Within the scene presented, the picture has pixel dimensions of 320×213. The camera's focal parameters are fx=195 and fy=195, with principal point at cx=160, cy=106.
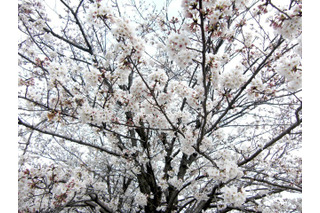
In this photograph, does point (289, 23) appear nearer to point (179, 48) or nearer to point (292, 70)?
point (292, 70)

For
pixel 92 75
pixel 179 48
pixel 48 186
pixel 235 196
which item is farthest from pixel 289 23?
pixel 48 186

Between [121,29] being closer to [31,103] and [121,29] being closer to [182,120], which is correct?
[182,120]

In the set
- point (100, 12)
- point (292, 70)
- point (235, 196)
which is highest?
point (100, 12)

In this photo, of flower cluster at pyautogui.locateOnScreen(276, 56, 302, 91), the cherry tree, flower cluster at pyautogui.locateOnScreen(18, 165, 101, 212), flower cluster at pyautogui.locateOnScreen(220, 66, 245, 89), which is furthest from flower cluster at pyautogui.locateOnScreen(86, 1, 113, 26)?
flower cluster at pyautogui.locateOnScreen(18, 165, 101, 212)

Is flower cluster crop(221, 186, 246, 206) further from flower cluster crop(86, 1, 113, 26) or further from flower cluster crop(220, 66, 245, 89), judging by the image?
flower cluster crop(86, 1, 113, 26)

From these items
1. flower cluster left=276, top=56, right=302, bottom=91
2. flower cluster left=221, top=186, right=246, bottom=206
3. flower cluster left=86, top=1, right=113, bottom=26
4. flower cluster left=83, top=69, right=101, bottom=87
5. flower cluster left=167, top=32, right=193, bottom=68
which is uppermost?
flower cluster left=86, top=1, right=113, bottom=26

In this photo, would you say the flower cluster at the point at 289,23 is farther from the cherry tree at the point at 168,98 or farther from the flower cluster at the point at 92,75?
the flower cluster at the point at 92,75

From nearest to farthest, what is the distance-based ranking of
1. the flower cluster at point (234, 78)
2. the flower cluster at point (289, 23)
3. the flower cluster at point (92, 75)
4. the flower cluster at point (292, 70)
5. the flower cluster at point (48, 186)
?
the flower cluster at point (289, 23) < the flower cluster at point (292, 70) < the flower cluster at point (234, 78) < the flower cluster at point (92, 75) < the flower cluster at point (48, 186)

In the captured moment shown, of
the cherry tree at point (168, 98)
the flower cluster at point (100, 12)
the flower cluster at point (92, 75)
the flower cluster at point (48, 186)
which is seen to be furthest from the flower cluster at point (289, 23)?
the flower cluster at point (48, 186)

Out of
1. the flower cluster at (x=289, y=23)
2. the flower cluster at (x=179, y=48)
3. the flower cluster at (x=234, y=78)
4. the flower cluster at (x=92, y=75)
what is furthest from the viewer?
the flower cluster at (x=92, y=75)

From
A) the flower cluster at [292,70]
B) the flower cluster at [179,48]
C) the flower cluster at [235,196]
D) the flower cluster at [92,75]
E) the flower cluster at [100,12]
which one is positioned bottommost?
the flower cluster at [235,196]

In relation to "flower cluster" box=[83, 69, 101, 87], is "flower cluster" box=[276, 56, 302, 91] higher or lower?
lower

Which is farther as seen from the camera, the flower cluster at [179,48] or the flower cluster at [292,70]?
the flower cluster at [179,48]

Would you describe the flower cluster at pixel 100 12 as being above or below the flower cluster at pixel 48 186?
above
